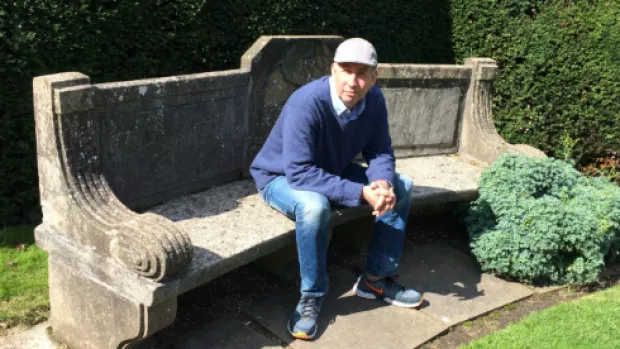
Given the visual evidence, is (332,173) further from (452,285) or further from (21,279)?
(21,279)

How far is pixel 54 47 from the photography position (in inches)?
172

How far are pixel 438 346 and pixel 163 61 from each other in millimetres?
2980

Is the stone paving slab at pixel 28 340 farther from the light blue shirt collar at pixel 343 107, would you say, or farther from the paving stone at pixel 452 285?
the paving stone at pixel 452 285

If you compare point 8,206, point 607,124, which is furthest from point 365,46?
point 607,124

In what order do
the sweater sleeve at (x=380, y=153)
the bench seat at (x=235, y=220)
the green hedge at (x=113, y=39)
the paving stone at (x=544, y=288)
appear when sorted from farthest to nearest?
the paving stone at (x=544, y=288) → the green hedge at (x=113, y=39) → the sweater sleeve at (x=380, y=153) → the bench seat at (x=235, y=220)

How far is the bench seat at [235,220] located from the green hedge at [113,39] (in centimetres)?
129

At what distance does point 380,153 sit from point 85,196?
1768mm

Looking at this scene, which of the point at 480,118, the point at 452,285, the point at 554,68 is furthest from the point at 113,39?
the point at 554,68

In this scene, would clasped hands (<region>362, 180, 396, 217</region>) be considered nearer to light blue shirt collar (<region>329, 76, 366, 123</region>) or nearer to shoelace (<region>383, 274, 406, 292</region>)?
light blue shirt collar (<region>329, 76, 366, 123</region>)

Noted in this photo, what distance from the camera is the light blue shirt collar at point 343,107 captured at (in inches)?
145

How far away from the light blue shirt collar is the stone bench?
2.10ft

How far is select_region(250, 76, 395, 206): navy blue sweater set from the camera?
140 inches

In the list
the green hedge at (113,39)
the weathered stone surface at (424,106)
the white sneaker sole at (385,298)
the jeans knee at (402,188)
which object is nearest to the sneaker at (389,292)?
the white sneaker sole at (385,298)

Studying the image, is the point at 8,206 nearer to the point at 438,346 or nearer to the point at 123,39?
the point at 123,39
